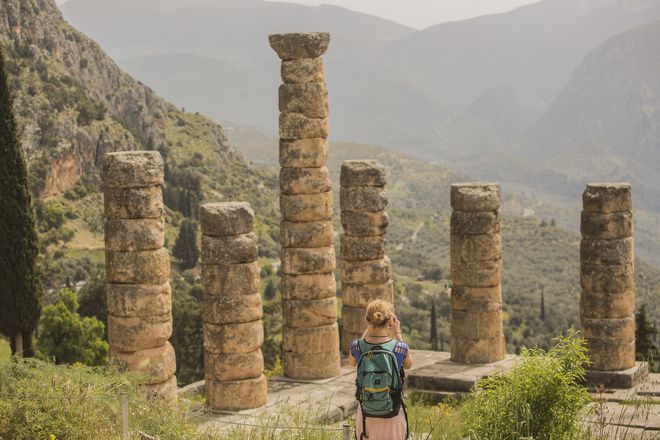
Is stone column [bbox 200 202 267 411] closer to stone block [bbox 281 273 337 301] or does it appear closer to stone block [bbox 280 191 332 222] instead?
stone block [bbox 281 273 337 301]

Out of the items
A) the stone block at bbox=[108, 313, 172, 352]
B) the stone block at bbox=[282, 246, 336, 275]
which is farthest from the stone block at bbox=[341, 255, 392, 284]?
the stone block at bbox=[108, 313, 172, 352]

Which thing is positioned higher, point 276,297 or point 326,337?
point 326,337

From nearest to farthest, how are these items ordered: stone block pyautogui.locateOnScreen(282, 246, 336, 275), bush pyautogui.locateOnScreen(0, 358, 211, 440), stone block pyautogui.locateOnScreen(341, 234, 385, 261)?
bush pyautogui.locateOnScreen(0, 358, 211, 440)
stone block pyautogui.locateOnScreen(282, 246, 336, 275)
stone block pyautogui.locateOnScreen(341, 234, 385, 261)

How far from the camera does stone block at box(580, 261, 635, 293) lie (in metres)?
19.1

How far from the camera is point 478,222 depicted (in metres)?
19.9

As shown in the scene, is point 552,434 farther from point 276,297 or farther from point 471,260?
point 276,297

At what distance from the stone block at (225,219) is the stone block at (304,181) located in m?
2.67

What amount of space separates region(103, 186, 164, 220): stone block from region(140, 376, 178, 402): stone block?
2921 millimetres

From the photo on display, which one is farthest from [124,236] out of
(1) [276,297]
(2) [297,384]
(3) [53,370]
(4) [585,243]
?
(1) [276,297]

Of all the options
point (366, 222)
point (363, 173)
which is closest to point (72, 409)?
point (366, 222)

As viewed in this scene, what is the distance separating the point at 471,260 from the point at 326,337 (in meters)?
3.53

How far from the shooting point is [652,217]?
529 ft

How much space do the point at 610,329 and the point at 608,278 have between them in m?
1.03

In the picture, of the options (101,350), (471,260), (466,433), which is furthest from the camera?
(101,350)
